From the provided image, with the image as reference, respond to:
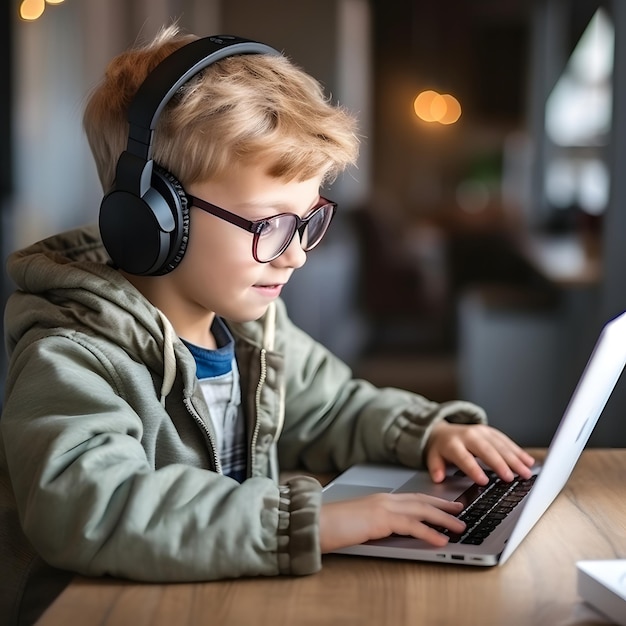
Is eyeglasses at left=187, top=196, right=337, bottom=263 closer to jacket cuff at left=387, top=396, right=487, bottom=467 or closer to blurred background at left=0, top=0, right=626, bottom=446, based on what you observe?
jacket cuff at left=387, top=396, right=487, bottom=467

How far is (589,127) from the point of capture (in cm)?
384

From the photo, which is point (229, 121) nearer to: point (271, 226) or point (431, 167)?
point (271, 226)

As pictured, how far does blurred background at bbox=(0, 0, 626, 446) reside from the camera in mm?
3523

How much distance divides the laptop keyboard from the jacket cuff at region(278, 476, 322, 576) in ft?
0.43

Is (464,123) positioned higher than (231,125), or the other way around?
(231,125)

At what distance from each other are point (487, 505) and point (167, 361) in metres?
0.36

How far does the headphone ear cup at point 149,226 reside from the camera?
1.05m

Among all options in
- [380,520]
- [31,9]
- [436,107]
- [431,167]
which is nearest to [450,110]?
[436,107]

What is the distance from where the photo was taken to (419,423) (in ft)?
4.09


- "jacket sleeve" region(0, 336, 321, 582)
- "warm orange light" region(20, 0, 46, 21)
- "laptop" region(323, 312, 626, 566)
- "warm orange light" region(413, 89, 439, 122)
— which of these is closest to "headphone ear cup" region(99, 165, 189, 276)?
"jacket sleeve" region(0, 336, 321, 582)

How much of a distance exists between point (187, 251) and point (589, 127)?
3.03 meters

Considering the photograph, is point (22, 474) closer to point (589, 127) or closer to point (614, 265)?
point (614, 265)

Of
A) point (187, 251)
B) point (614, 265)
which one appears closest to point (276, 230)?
point (187, 251)

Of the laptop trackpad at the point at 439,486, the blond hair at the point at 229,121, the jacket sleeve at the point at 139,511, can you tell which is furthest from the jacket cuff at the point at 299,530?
the blond hair at the point at 229,121
